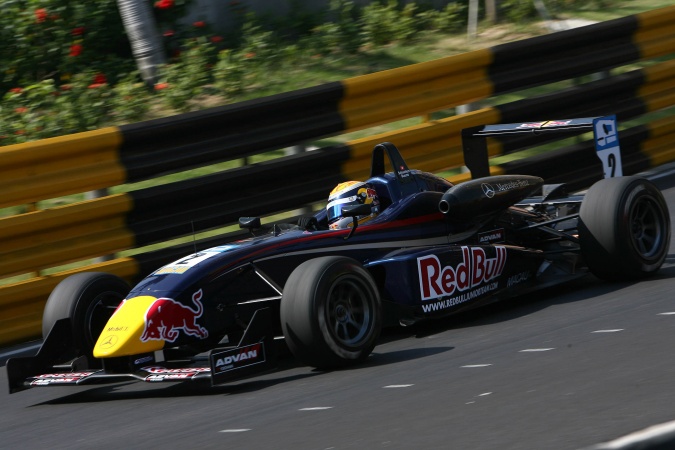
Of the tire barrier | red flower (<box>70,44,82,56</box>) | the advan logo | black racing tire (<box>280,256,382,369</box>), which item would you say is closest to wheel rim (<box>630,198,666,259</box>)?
the advan logo

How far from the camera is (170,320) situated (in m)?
6.23

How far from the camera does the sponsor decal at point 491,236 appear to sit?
7664 millimetres

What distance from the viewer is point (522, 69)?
35.1 ft

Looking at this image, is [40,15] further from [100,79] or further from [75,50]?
[100,79]

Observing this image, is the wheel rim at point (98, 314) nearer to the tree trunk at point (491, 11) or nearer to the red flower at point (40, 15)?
the red flower at point (40, 15)

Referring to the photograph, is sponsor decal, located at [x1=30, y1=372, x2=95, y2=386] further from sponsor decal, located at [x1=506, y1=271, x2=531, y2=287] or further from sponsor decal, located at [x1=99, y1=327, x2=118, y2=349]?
sponsor decal, located at [x1=506, y1=271, x2=531, y2=287]

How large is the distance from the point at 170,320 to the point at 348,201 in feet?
5.17

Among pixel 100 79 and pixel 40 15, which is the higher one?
pixel 40 15

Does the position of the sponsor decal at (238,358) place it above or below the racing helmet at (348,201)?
below

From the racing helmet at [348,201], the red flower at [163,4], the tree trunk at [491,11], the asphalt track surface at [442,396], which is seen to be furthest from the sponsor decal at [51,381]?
the tree trunk at [491,11]

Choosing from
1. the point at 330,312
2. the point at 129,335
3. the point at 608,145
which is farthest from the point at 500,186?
the point at 129,335

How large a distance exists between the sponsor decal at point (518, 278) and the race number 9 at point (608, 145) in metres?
1.34

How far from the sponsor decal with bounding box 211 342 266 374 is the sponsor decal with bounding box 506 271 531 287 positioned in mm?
1966

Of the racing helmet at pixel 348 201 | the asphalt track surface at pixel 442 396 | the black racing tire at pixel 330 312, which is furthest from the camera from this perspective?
the racing helmet at pixel 348 201
